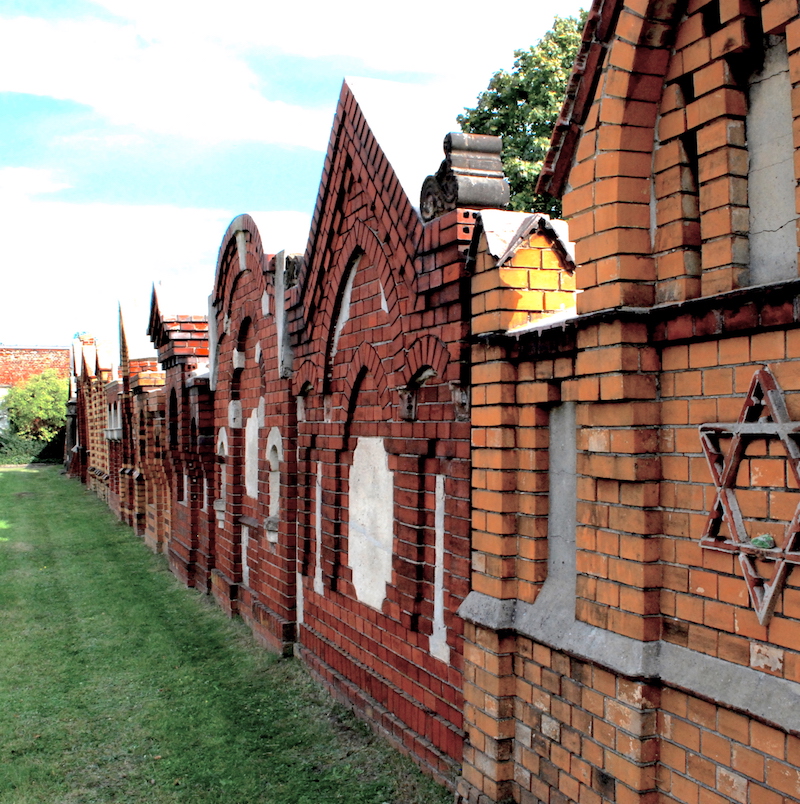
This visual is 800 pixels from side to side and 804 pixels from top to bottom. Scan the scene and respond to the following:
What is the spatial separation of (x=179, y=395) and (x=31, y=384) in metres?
33.5

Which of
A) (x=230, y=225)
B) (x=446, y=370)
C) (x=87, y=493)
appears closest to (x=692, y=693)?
(x=446, y=370)

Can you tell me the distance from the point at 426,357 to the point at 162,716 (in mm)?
3694

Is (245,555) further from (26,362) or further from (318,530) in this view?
(26,362)

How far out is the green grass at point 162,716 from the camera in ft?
16.6

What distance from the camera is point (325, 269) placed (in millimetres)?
6641

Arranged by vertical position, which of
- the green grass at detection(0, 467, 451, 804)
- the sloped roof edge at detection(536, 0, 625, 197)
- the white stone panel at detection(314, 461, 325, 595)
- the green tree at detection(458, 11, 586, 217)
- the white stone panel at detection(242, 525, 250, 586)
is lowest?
the green grass at detection(0, 467, 451, 804)

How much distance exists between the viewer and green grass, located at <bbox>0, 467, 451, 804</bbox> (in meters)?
5.06

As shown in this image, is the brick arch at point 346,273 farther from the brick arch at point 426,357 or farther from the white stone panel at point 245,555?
the white stone panel at point 245,555

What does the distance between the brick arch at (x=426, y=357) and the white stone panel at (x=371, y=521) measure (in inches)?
32.0

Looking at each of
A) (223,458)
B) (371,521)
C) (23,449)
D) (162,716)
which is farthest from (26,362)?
(371,521)

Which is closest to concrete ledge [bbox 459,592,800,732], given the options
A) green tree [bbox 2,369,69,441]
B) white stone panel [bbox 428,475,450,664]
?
white stone panel [bbox 428,475,450,664]

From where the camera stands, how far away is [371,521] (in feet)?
19.2

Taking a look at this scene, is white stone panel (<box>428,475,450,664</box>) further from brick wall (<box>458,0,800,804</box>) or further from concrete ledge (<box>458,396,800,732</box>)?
brick wall (<box>458,0,800,804</box>)

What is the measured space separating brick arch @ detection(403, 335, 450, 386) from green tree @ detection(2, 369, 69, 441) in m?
40.1
